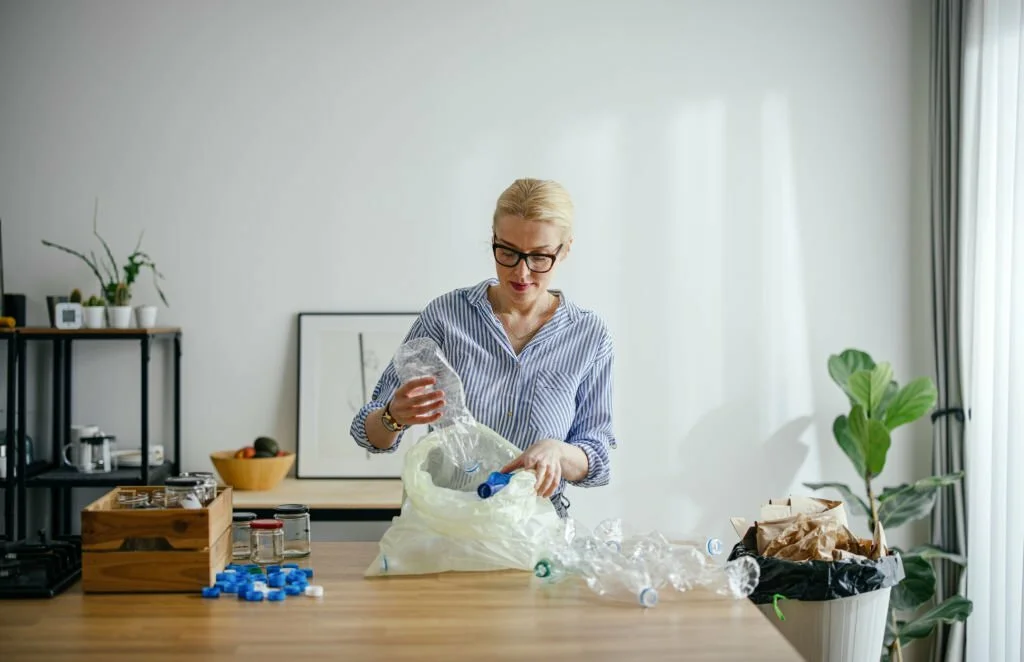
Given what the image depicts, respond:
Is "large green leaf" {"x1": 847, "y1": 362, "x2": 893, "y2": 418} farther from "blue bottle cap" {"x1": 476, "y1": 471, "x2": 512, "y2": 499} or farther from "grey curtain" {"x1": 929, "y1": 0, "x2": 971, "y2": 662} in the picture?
"blue bottle cap" {"x1": 476, "y1": 471, "x2": 512, "y2": 499}

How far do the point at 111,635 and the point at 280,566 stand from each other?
44 centimetres

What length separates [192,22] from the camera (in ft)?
13.4

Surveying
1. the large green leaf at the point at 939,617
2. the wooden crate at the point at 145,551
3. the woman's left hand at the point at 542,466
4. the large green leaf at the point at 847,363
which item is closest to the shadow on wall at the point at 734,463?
the large green leaf at the point at 847,363

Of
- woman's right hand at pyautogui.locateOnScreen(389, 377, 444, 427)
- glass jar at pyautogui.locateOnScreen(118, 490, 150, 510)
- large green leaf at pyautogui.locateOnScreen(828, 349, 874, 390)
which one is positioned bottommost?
glass jar at pyautogui.locateOnScreen(118, 490, 150, 510)

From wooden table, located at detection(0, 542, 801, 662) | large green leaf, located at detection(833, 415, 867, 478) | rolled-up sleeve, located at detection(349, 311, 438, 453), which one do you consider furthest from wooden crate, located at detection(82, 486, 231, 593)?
large green leaf, located at detection(833, 415, 867, 478)

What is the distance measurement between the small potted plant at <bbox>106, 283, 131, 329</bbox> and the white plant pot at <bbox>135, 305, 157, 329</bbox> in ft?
0.12

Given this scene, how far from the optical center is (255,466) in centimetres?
377

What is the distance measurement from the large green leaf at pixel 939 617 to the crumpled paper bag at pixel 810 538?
1.34m

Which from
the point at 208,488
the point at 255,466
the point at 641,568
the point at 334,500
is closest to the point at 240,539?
the point at 208,488

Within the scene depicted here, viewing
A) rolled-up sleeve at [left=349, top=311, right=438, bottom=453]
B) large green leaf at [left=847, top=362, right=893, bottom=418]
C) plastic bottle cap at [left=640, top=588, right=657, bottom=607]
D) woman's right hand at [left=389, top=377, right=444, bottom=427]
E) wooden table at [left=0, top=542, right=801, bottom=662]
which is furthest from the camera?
large green leaf at [left=847, top=362, right=893, bottom=418]

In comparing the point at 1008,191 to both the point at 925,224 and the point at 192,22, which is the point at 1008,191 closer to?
the point at 925,224

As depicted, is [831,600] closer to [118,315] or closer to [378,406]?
[378,406]

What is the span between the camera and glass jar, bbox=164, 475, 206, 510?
2027mm

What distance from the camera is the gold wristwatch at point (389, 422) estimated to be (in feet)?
7.31
